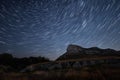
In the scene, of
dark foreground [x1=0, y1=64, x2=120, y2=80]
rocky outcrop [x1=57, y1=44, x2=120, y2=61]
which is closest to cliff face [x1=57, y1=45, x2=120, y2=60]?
rocky outcrop [x1=57, y1=44, x2=120, y2=61]

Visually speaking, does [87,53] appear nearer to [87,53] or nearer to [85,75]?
[87,53]

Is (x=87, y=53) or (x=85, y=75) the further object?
→ (x=87, y=53)

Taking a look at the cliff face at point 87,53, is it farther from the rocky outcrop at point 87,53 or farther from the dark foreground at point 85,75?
the dark foreground at point 85,75

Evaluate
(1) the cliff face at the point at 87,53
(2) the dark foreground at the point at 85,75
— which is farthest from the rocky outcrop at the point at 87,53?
(2) the dark foreground at the point at 85,75

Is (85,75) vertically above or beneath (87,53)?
beneath

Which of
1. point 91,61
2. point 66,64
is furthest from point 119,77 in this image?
point 66,64

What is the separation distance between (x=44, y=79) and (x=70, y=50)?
2063 inches

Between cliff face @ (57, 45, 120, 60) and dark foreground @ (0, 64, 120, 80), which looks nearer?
dark foreground @ (0, 64, 120, 80)

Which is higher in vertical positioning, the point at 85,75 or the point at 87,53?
the point at 87,53

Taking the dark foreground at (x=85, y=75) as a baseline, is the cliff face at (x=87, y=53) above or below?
above

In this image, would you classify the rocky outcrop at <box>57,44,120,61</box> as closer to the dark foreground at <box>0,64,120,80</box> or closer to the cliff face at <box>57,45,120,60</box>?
the cliff face at <box>57,45,120,60</box>

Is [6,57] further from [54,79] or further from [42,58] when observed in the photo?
[54,79]

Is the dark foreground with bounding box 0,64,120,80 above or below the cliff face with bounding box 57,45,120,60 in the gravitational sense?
below

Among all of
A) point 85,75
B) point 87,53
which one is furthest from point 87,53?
point 85,75
